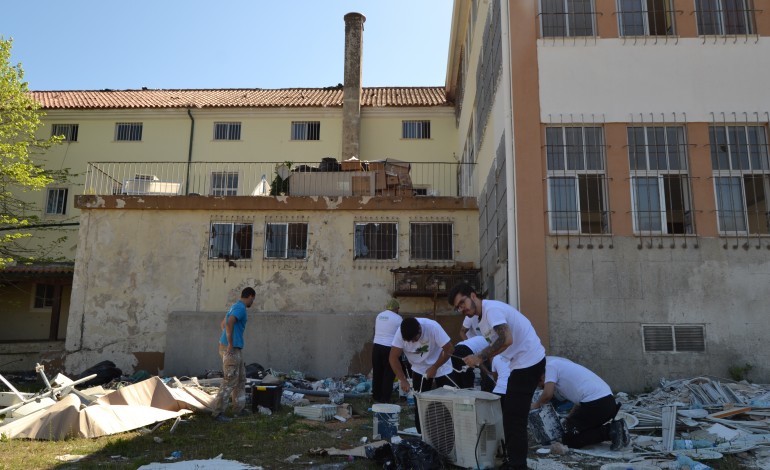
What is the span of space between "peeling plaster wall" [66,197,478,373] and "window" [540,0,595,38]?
194 inches

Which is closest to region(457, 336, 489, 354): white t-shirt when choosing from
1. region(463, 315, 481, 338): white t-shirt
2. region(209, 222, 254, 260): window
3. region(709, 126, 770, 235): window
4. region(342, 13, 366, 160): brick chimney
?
region(463, 315, 481, 338): white t-shirt

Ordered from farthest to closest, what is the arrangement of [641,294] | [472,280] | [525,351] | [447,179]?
[447,179]
[472,280]
[641,294]
[525,351]

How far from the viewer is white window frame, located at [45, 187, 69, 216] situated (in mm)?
25250

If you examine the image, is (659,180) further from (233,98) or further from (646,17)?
(233,98)

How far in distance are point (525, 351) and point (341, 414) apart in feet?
12.9

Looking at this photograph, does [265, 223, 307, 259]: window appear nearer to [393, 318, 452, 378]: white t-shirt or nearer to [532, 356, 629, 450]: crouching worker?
[393, 318, 452, 378]: white t-shirt

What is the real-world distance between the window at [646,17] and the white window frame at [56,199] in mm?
22381

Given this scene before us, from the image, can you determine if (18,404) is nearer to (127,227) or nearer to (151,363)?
(151,363)

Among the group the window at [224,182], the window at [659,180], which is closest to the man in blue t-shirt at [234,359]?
the window at [659,180]

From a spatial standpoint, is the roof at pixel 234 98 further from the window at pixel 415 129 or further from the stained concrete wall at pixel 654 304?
the stained concrete wall at pixel 654 304

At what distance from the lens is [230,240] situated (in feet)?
48.8

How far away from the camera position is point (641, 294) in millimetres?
10312

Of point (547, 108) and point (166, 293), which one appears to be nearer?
point (547, 108)

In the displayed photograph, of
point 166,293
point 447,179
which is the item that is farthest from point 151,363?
point 447,179
